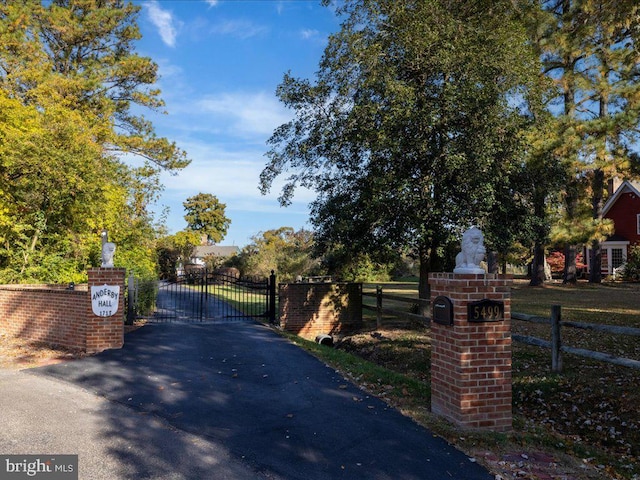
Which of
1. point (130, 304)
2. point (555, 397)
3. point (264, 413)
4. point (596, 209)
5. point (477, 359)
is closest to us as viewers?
point (477, 359)

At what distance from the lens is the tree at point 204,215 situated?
71.6 m

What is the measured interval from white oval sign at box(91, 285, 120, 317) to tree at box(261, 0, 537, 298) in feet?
16.7

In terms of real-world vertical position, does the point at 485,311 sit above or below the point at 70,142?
below

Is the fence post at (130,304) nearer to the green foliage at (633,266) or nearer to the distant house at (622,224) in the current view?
the green foliage at (633,266)

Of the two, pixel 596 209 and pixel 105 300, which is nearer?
pixel 105 300

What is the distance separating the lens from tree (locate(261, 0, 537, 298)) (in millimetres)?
9242

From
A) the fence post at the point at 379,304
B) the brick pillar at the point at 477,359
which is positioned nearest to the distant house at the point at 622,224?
the fence post at the point at 379,304

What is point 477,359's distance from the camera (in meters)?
4.78

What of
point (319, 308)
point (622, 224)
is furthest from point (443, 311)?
point (622, 224)

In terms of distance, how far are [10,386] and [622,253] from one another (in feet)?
115

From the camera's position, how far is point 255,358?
Result: 816cm

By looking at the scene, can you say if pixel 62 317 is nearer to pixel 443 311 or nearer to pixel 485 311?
pixel 443 311

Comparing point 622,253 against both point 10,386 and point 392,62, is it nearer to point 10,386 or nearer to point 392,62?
point 392,62

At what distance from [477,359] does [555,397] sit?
270 centimetres
